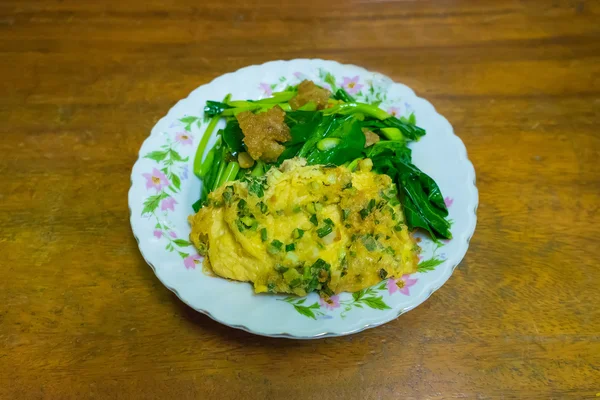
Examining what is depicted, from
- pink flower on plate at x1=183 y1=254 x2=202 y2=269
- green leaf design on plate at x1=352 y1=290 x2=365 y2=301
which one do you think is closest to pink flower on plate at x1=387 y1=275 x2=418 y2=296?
green leaf design on plate at x1=352 y1=290 x2=365 y2=301

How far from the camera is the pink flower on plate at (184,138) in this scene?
271cm

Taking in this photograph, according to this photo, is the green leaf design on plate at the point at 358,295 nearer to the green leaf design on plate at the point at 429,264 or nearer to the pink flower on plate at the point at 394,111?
the green leaf design on plate at the point at 429,264

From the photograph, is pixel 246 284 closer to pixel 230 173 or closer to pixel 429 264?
pixel 230 173

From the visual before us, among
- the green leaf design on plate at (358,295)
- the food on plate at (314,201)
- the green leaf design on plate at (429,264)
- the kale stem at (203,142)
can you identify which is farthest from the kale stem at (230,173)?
the green leaf design on plate at (429,264)

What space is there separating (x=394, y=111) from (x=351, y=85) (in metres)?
0.36

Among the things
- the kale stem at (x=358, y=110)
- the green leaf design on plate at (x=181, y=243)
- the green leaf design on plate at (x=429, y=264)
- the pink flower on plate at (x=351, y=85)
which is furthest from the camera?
the pink flower on plate at (x=351, y=85)

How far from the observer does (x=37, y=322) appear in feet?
7.91

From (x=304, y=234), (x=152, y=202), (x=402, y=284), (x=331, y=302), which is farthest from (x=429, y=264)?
(x=152, y=202)

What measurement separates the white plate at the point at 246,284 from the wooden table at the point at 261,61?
14.7 inches

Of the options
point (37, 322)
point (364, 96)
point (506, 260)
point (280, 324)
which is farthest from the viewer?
point (364, 96)

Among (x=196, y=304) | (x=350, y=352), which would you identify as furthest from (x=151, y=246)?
(x=350, y=352)

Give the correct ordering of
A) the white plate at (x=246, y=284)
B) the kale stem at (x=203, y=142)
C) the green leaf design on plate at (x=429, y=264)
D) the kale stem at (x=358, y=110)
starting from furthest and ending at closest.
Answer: the kale stem at (x=358, y=110)
the kale stem at (x=203, y=142)
the green leaf design on plate at (x=429, y=264)
the white plate at (x=246, y=284)

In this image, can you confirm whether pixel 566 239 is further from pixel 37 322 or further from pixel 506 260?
pixel 37 322

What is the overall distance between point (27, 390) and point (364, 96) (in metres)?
2.56
